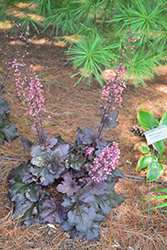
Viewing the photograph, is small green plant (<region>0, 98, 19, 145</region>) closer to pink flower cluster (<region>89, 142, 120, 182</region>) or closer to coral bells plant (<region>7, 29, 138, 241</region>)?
coral bells plant (<region>7, 29, 138, 241</region>)

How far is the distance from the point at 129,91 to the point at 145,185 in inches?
44.8

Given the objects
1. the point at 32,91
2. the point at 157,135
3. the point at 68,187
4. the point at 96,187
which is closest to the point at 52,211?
the point at 68,187

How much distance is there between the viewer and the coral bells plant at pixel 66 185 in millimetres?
1067

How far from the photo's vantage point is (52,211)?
113 cm

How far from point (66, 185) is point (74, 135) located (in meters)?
0.64

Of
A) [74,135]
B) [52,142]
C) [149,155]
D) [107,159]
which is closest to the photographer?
[107,159]

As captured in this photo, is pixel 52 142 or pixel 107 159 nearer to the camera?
pixel 107 159

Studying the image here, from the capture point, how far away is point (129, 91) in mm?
2256

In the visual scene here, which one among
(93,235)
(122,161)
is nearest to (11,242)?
(93,235)

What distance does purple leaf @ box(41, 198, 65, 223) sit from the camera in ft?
3.65

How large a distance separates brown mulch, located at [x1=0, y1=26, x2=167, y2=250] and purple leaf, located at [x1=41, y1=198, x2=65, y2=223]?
0.08 metres

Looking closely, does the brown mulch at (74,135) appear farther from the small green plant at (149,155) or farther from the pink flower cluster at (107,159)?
the pink flower cluster at (107,159)

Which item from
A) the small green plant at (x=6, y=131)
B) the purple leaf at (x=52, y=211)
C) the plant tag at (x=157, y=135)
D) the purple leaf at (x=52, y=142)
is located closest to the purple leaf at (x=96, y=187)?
the purple leaf at (x=52, y=211)

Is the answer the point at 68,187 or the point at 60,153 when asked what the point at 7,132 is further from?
the point at 68,187
